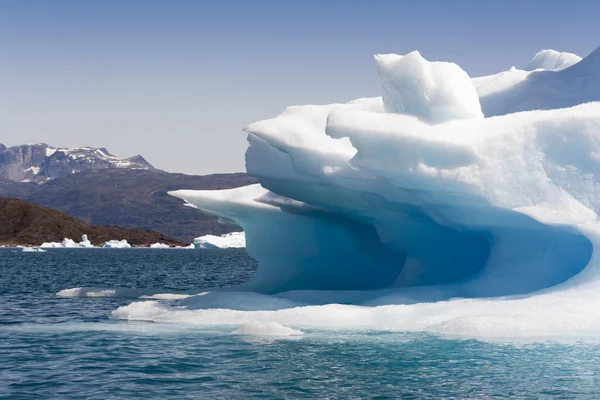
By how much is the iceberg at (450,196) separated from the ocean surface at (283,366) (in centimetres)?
167

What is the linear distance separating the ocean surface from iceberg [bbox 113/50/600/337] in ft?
5.48

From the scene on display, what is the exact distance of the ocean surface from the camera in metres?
13.9

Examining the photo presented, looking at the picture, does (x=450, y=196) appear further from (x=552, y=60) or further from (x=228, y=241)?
(x=228, y=241)

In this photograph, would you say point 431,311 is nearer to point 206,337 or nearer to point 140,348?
point 206,337

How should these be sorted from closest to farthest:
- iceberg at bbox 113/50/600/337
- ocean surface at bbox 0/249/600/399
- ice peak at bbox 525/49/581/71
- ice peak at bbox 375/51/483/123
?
ocean surface at bbox 0/249/600/399
iceberg at bbox 113/50/600/337
ice peak at bbox 375/51/483/123
ice peak at bbox 525/49/581/71

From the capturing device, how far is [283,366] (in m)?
16.2

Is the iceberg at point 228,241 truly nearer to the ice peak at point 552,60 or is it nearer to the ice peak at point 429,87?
the ice peak at point 552,60

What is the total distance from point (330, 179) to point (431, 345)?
7715 millimetres

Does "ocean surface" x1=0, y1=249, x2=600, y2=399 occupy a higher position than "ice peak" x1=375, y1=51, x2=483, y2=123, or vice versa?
"ice peak" x1=375, y1=51, x2=483, y2=123

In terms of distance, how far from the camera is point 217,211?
31.3 m

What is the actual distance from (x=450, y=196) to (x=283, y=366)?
8.49 m

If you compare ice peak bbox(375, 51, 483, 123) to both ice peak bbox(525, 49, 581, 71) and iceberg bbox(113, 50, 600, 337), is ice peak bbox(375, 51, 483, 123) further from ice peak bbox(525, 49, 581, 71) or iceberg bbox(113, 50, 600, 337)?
ice peak bbox(525, 49, 581, 71)

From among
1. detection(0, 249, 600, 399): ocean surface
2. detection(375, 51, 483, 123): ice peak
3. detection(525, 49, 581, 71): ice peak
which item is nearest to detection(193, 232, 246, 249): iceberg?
detection(525, 49, 581, 71): ice peak

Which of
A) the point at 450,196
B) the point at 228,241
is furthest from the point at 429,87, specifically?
the point at 228,241
